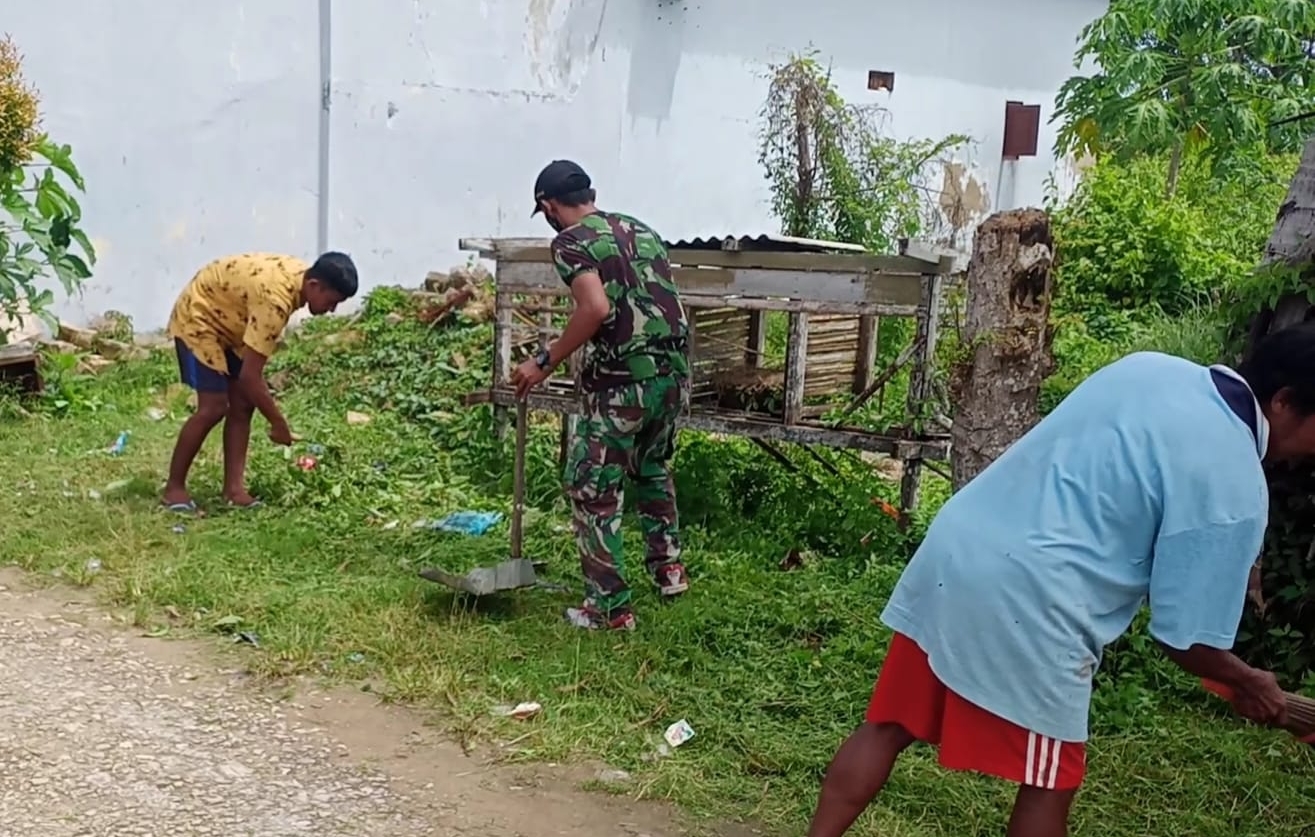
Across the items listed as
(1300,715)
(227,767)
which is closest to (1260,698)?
(1300,715)

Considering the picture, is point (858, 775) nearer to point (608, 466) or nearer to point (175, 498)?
point (608, 466)

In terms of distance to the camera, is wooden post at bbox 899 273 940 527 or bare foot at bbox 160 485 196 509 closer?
wooden post at bbox 899 273 940 527

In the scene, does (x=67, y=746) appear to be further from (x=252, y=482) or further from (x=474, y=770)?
(x=252, y=482)

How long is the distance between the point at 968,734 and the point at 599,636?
214 centimetres

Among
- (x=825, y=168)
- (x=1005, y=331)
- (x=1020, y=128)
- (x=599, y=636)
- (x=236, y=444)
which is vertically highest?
(x=1020, y=128)

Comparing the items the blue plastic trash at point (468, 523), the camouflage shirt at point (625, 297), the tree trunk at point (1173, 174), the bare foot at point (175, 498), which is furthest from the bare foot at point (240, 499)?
the tree trunk at point (1173, 174)

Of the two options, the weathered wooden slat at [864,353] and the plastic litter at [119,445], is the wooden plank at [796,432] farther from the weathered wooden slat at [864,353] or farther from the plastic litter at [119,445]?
the plastic litter at [119,445]

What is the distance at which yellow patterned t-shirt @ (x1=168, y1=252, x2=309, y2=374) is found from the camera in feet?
18.3

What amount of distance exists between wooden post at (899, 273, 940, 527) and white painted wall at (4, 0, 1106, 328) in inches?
241

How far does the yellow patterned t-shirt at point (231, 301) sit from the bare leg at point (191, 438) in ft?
0.56

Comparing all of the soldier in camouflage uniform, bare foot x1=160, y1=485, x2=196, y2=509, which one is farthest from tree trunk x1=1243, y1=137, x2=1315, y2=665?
bare foot x1=160, y1=485, x2=196, y2=509

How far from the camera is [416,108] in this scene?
409 inches

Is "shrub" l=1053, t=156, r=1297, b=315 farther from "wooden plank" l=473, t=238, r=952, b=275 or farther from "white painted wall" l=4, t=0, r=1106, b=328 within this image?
"wooden plank" l=473, t=238, r=952, b=275

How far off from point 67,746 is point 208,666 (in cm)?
66
